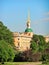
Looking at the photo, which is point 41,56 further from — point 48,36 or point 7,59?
point 48,36

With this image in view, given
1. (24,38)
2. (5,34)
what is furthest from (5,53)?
(24,38)

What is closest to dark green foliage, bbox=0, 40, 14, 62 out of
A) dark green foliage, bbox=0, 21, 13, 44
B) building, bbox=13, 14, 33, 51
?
dark green foliage, bbox=0, 21, 13, 44

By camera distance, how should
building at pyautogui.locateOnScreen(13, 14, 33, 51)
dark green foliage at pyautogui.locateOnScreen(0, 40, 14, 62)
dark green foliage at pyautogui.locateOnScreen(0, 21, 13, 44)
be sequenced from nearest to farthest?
dark green foliage at pyautogui.locateOnScreen(0, 40, 14, 62)
dark green foliage at pyautogui.locateOnScreen(0, 21, 13, 44)
building at pyautogui.locateOnScreen(13, 14, 33, 51)

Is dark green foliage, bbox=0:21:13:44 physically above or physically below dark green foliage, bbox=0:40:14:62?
above

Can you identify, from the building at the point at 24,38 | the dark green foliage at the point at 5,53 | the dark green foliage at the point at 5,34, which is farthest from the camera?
the building at the point at 24,38

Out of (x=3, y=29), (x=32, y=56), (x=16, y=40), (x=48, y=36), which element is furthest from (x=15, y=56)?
(x=48, y=36)

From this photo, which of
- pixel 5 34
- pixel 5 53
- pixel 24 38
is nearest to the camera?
pixel 5 53

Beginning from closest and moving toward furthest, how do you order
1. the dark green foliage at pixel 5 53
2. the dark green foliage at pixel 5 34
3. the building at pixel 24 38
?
1. the dark green foliage at pixel 5 53
2. the dark green foliage at pixel 5 34
3. the building at pixel 24 38

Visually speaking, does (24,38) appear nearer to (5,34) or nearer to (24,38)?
(24,38)

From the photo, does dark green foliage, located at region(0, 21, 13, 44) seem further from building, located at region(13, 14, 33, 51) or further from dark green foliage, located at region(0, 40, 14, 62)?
dark green foliage, located at region(0, 40, 14, 62)

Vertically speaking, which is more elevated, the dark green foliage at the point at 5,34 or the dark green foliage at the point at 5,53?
the dark green foliage at the point at 5,34

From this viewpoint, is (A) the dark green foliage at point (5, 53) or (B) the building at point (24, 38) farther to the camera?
(B) the building at point (24, 38)

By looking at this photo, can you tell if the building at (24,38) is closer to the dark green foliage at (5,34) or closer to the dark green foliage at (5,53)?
the dark green foliage at (5,34)

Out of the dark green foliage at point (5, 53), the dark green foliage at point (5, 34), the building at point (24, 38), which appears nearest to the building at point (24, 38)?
the building at point (24, 38)
